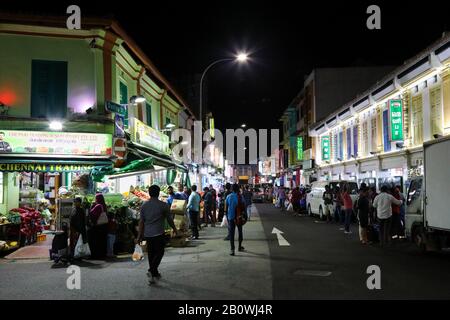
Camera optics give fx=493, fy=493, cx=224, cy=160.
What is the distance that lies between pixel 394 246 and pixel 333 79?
109ft

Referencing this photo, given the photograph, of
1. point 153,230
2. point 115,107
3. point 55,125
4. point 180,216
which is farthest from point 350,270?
point 55,125

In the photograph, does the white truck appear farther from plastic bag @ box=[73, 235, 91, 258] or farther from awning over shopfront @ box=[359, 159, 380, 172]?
A: awning over shopfront @ box=[359, 159, 380, 172]

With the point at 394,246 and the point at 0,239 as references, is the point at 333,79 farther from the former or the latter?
the point at 0,239

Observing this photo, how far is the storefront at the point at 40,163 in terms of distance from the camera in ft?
48.4

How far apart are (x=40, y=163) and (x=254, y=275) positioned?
8609 mm

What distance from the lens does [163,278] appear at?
31.0ft

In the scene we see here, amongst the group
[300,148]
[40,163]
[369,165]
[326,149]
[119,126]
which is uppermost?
[300,148]

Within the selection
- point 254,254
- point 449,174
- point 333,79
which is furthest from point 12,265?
point 333,79

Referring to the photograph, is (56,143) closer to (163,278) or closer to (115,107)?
(115,107)

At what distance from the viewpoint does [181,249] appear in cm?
1408

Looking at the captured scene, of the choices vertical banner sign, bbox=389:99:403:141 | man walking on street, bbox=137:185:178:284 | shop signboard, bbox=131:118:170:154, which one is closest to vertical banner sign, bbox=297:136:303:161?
vertical banner sign, bbox=389:99:403:141

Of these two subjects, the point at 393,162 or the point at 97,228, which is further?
the point at 393,162

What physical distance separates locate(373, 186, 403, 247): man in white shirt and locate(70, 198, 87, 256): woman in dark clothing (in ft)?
26.4

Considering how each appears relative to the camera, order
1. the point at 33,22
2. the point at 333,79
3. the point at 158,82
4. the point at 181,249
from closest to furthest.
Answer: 1. the point at 181,249
2. the point at 33,22
3. the point at 158,82
4. the point at 333,79
